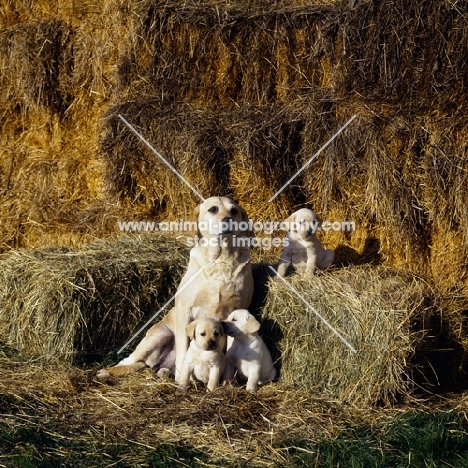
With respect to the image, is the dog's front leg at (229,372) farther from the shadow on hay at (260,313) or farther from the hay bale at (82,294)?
the hay bale at (82,294)

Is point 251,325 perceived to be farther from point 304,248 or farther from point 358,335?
point 304,248

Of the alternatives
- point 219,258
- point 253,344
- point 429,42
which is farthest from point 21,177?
point 429,42

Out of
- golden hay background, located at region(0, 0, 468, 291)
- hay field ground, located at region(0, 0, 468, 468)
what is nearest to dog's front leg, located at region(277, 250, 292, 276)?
hay field ground, located at region(0, 0, 468, 468)

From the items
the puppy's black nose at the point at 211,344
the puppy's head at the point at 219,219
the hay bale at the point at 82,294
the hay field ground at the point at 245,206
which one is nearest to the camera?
the hay field ground at the point at 245,206

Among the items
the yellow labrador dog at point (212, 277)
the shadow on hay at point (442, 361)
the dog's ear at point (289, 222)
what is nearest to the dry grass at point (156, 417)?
the yellow labrador dog at point (212, 277)

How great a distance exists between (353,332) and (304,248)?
1054mm

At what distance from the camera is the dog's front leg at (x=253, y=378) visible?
5.89 metres

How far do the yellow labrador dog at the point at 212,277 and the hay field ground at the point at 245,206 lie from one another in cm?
22

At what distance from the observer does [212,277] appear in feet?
20.8

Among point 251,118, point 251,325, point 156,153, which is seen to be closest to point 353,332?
point 251,325

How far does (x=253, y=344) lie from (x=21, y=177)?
12.1 feet

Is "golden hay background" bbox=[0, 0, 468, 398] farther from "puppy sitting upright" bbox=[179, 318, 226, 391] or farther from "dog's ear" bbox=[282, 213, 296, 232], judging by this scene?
"puppy sitting upright" bbox=[179, 318, 226, 391]

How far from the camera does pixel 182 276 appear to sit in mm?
7023

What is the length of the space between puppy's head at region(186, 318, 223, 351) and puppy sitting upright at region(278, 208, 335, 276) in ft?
3.31
